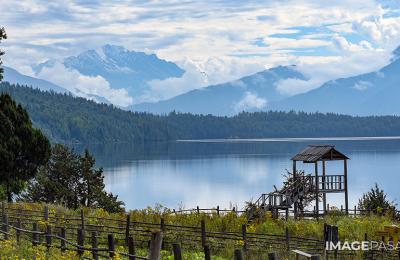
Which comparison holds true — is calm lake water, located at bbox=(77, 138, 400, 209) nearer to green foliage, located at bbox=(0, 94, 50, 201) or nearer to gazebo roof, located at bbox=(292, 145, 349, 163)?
gazebo roof, located at bbox=(292, 145, 349, 163)

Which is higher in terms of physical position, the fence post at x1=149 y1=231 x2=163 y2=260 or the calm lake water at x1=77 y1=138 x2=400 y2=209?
the calm lake water at x1=77 y1=138 x2=400 y2=209

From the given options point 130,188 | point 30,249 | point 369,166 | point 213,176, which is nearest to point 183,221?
point 30,249

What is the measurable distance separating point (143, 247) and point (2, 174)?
17025 millimetres

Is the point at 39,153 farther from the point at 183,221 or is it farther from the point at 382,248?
the point at 382,248

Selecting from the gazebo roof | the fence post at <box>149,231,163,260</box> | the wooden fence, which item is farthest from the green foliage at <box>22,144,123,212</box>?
the fence post at <box>149,231,163,260</box>

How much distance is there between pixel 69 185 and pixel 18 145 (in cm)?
1188

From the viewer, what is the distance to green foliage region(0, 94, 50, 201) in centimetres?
4250

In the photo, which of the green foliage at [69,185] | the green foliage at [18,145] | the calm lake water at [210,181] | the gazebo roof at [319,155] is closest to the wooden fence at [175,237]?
the green foliage at [18,145]

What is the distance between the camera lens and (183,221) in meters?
31.9

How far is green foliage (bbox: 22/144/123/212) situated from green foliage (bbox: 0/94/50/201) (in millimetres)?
7281

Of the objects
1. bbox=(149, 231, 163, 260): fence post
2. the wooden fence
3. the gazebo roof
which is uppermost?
the gazebo roof

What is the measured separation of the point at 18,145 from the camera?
1687 inches

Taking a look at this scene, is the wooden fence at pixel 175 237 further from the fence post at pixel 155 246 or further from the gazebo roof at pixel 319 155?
the gazebo roof at pixel 319 155

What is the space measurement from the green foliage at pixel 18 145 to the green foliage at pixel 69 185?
7.28m
